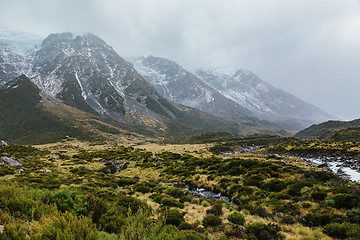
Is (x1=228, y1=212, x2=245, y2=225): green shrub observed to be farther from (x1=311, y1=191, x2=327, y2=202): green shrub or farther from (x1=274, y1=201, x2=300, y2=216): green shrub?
(x1=311, y1=191, x2=327, y2=202): green shrub

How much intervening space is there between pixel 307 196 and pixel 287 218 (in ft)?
16.1

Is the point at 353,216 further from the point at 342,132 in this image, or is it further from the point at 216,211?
the point at 342,132

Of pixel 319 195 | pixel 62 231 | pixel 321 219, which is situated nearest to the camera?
pixel 62 231

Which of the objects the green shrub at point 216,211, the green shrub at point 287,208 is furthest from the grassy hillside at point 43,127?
the green shrub at point 287,208

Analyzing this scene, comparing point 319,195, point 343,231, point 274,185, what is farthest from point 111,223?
point 274,185

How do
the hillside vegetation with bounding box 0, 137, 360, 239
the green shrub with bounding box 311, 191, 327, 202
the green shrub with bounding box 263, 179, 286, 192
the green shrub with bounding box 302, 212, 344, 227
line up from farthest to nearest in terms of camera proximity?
the green shrub with bounding box 263, 179, 286, 192, the green shrub with bounding box 311, 191, 327, 202, the green shrub with bounding box 302, 212, 344, 227, the hillside vegetation with bounding box 0, 137, 360, 239

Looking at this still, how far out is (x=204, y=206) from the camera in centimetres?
1435

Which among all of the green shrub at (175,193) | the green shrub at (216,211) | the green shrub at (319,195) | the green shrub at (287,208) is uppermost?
the green shrub at (319,195)

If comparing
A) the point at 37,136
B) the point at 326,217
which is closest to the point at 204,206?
the point at 326,217

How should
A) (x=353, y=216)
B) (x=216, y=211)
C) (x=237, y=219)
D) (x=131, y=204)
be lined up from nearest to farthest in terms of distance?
(x=353, y=216) < (x=237, y=219) < (x=131, y=204) < (x=216, y=211)

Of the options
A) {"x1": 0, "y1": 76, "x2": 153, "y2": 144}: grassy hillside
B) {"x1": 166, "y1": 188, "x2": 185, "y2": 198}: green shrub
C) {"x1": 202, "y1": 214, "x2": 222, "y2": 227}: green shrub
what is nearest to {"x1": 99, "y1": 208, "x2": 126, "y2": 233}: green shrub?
{"x1": 202, "y1": 214, "x2": 222, "y2": 227}: green shrub

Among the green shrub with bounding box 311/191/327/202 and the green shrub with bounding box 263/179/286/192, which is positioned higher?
the green shrub with bounding box 311/191/327/202

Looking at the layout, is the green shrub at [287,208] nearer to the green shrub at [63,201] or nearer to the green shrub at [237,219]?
the green shrub at [237,219]

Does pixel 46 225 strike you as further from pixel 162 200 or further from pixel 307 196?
pixel 307 196
